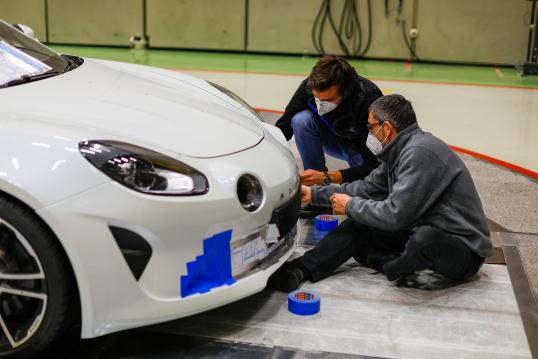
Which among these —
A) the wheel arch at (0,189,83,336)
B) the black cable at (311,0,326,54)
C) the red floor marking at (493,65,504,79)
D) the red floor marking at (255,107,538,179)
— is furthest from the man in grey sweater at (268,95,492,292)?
the black cable at (311,0,326,54)

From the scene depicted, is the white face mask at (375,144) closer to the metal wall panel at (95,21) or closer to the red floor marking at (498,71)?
the red floor marking at (498,71)

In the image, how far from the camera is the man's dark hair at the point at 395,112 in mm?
2971

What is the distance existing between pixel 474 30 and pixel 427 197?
30.4 feet

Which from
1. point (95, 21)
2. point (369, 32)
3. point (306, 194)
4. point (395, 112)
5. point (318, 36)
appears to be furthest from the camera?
point (95, 21)

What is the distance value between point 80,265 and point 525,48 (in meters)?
10.5

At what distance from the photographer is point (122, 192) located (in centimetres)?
218

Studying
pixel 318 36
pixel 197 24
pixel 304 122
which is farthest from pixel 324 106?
pixel 197 24

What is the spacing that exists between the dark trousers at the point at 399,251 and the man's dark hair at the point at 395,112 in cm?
43

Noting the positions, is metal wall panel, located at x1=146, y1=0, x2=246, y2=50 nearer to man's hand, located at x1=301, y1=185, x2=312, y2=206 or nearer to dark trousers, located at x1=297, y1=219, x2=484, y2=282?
man's hand, located at x1=301, y1=185, x2=312, y2=206

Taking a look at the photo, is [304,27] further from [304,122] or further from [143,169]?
[143,169]

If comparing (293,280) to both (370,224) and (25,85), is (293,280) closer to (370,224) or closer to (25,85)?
(370,224)

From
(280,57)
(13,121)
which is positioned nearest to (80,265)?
(13,121)

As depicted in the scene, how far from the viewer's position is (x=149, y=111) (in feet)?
8.56

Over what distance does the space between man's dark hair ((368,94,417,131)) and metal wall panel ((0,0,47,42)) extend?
1113cm
